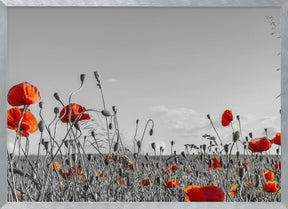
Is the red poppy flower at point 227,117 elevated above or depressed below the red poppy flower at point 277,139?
above

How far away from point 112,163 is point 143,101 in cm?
28

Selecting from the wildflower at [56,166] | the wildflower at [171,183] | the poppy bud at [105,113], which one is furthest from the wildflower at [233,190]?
the wildflower at [56,166]

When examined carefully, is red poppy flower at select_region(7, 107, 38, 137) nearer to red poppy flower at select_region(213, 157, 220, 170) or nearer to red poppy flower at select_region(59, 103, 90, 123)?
red poppy flower at select_region(59, 103, 90, 123)

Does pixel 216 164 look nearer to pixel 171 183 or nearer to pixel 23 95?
pixel 171 183

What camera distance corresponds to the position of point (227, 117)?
1311mm

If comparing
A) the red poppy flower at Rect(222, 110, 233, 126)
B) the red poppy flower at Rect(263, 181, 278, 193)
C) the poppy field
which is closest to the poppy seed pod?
the poppy field

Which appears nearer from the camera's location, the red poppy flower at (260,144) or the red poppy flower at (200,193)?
the red poppy flower at (200,193)

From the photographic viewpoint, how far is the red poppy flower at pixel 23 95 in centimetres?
121

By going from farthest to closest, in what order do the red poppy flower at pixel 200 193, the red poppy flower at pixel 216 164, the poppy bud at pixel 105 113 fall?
the red poppy flower at pixel 216 164 < the poppy bud at pixel 105 113 < the red poppy flower at pixel 200 193

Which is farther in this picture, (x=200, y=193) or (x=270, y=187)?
(x=270, y=187)

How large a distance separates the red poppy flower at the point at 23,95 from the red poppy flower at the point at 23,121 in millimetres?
87

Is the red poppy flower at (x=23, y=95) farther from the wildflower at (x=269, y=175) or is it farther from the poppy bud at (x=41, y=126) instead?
the wildflower at (x=269, y=175)

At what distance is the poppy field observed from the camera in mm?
1319

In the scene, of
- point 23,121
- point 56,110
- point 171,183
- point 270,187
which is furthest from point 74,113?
point 270,187
